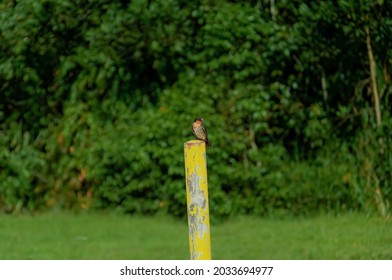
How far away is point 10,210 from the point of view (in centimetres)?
1018

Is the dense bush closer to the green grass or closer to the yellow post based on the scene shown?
the green grass

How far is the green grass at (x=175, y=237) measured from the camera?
27.1 ft

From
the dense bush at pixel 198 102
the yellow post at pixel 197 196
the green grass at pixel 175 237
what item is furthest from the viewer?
the dense bush at pixel 198 102

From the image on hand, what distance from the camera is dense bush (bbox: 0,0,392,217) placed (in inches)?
371

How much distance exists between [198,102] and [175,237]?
50.2 inches

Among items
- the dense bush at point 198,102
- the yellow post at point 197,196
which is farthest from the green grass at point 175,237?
the yellow post at point 197,196

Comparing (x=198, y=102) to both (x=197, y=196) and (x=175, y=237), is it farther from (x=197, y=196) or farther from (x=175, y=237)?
(x=197, y=196)

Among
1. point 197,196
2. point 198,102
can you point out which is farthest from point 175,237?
point 197,196

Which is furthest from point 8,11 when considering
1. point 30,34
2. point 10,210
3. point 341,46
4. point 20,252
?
point 341,46

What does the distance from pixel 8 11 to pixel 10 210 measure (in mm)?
1976

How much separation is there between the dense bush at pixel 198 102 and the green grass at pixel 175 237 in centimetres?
25

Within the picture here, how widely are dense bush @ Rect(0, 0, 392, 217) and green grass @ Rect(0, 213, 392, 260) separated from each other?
0.81 feet

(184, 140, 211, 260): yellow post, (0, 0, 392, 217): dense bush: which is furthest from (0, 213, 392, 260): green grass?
(184, 140, 211, 260): yellow post

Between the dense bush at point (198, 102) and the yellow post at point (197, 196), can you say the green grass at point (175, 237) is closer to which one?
the dense bush at point (198, 102)
